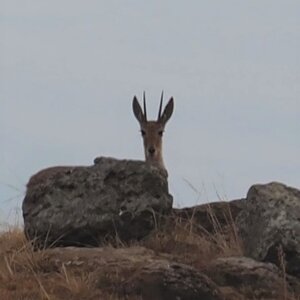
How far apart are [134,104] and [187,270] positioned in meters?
7.27

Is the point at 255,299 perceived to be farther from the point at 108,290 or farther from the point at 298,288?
the point at 108,290

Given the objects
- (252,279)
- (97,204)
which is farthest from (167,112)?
(252,279)

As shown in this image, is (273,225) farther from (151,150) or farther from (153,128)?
(153,128)

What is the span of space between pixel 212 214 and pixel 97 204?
144cm

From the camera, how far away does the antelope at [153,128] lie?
14.7 metres

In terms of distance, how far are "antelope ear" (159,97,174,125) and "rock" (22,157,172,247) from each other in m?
4.83

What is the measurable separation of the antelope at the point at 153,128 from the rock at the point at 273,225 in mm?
5018

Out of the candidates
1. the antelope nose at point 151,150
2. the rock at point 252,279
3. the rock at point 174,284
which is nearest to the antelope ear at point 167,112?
the antelope nose at point 151,150

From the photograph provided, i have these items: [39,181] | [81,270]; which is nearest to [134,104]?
[39,181]

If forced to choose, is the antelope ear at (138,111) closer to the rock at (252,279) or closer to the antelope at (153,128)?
the antelope at (153,128)

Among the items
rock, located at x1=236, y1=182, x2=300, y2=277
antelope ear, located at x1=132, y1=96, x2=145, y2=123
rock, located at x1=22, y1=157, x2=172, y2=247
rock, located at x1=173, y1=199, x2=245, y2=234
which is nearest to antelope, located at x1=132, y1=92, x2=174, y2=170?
antelope ear, located at x1=132, y1=96, x2=145, y2=123

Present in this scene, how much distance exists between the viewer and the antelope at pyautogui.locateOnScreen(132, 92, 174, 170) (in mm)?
14672

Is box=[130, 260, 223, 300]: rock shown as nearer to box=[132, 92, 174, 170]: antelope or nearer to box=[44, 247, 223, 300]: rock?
box=[44, 247, 223, 300]: rock

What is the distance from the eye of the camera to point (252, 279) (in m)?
8.70
